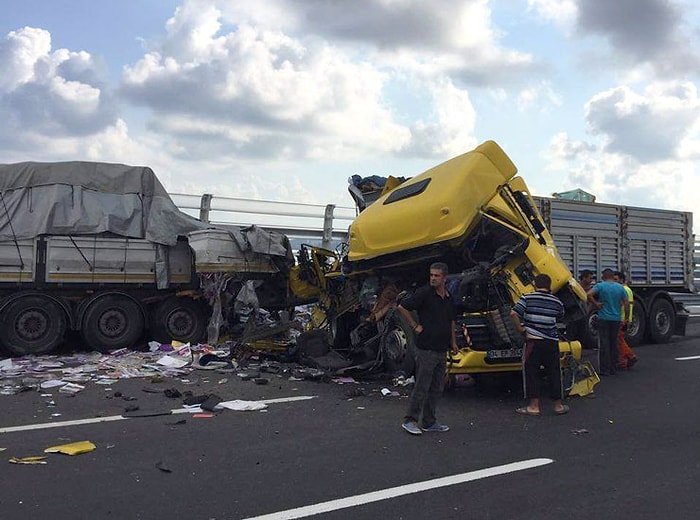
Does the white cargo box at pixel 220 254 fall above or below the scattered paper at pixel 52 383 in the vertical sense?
above

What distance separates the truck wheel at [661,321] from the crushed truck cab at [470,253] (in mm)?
5695

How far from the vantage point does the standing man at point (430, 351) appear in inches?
229

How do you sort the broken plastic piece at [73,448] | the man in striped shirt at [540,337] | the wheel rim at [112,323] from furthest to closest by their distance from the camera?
the wheel rim at [112,323] < the man in striped shirt at [540,337] < the broken plastic piece at [73,448]

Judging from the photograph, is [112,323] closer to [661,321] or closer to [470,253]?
[470,253]

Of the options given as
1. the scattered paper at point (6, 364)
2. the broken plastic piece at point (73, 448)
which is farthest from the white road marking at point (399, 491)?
the scattered paper at point (6, 364)

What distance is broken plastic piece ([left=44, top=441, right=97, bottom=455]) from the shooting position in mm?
4995

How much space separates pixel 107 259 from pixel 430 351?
735 centimetres

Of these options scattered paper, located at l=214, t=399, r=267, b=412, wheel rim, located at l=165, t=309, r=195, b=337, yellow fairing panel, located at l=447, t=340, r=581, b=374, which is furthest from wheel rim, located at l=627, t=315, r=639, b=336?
scattered paper, located at l=214, t=399, r=267, b=412

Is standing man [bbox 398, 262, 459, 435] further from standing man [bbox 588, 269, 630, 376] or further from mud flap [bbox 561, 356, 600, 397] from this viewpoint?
standing man [bbox 588, 269, 630, 376]

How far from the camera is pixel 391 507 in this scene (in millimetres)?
3910

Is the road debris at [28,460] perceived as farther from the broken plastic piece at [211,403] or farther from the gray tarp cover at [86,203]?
the gray tarp cover at [86,203]

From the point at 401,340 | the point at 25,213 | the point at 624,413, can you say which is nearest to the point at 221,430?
the point at 401,340

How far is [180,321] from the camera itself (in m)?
11.7

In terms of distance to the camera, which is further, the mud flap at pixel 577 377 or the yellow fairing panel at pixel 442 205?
the yellow fairing panel at pixel 442 205
